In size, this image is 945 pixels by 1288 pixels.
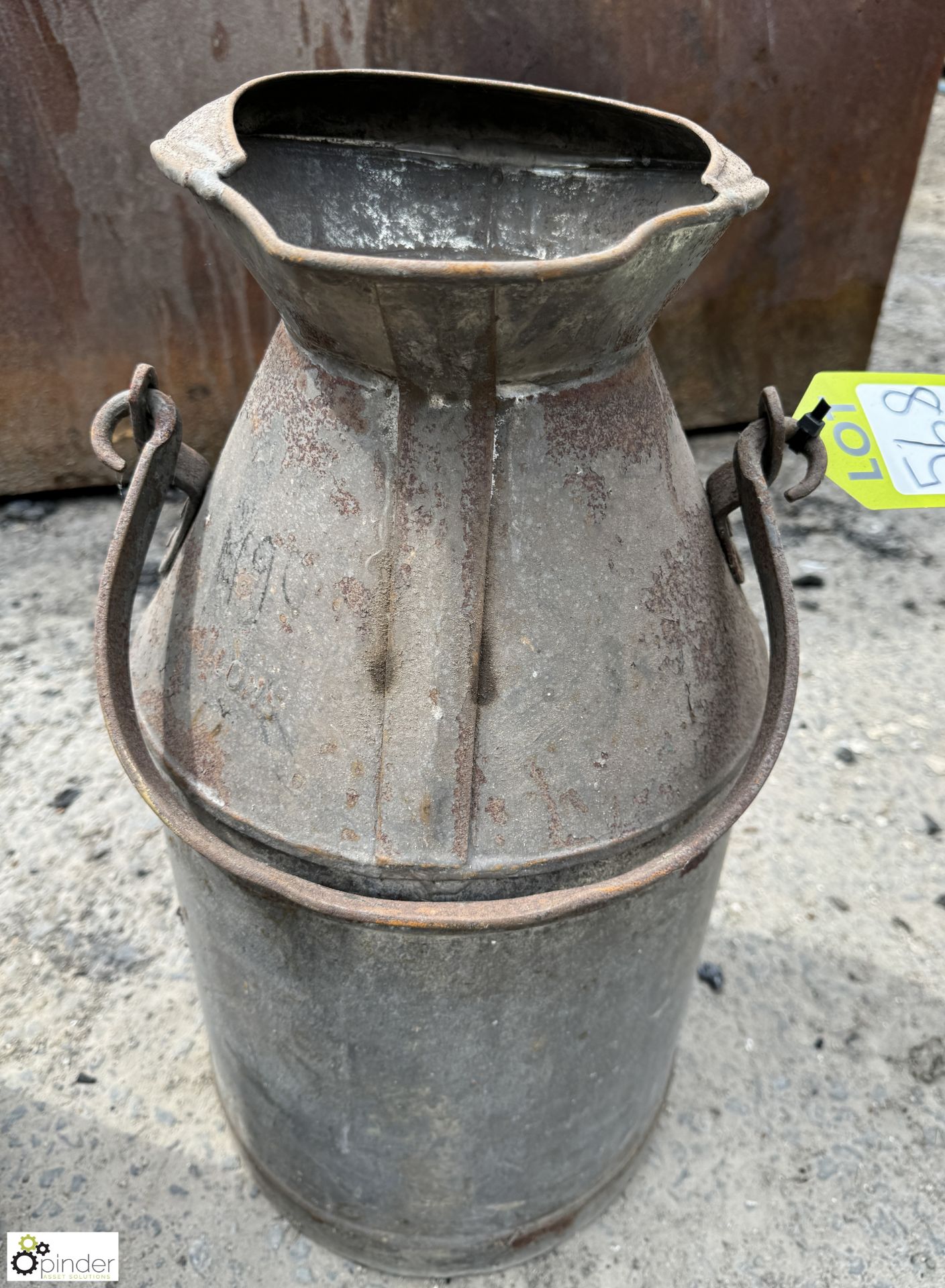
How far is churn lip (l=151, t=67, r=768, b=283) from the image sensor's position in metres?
0.81

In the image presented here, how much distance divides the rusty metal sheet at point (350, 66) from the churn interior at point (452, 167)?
1.60 meters

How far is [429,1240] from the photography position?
1.49 meters

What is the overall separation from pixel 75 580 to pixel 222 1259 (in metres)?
2.02

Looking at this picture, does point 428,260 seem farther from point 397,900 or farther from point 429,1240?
point 429,1240

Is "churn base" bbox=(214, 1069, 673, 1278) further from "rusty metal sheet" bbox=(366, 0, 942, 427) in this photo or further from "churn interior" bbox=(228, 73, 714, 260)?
"rusty metal sheet" bbox=(366, 0, 942, 427)

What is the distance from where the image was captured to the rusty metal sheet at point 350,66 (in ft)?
8.29

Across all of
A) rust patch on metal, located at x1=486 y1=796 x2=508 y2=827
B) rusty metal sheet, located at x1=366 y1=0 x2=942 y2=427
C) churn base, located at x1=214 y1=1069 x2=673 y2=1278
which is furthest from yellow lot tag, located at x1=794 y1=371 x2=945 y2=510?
rusty metal sheet, located at x1=366 y1=0 x2=942 y2=427

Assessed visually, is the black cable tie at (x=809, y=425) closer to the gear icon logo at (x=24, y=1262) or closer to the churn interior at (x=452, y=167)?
the churn interior at (x=452, y=167)

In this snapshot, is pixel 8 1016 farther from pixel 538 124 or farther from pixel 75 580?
pixel 538 124

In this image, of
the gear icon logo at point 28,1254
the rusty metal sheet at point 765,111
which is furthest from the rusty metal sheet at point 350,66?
the gear icon logo at point 28,1254

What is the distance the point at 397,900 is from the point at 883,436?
80 centimetres

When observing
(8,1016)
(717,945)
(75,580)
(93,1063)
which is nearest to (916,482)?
(717,945)

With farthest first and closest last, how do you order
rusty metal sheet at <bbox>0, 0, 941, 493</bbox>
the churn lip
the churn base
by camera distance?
rusty metal sheet at <bbox>0, 0, 941, 493</bbox>
the churn base
the churn lip

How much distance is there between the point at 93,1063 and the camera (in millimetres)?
1808
